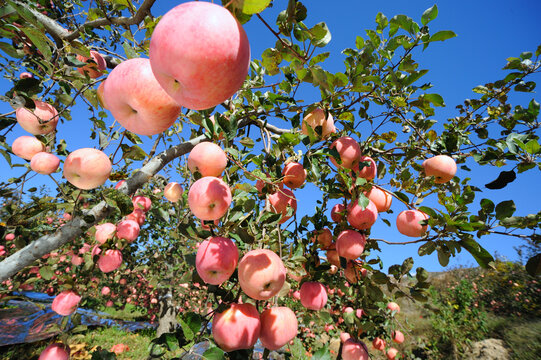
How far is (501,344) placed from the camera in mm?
6059

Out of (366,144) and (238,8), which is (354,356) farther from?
(238,8)

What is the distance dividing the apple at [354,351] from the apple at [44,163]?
97.7 inches

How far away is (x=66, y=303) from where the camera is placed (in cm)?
197

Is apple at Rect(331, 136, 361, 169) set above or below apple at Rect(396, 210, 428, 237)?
above

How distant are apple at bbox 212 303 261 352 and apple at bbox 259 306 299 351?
0.30 feet

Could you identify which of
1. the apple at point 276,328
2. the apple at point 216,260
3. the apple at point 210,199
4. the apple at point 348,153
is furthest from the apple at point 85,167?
the apple at point 348,153

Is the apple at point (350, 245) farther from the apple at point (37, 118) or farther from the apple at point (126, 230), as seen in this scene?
the apple at point (37, 118)

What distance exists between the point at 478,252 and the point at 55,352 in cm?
282

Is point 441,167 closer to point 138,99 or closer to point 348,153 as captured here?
point 348,153

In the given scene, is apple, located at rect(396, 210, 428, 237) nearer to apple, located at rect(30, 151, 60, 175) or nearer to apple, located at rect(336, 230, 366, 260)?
apple, located at rect(336, 230, 366, 260)

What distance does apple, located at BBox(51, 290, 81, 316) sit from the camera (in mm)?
1939

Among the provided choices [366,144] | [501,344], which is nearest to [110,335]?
[366,144]

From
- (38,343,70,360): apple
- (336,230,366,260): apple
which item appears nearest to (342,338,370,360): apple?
(336,230,366,260): apple

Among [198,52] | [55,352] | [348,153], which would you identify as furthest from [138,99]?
[55,352]
